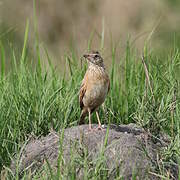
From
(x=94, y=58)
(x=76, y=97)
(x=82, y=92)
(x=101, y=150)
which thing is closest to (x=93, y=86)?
(x=82, y=92)

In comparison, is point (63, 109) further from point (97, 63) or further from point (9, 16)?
point (9, 16)

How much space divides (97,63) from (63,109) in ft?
2.02

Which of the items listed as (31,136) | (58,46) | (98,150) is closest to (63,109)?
(31,136)

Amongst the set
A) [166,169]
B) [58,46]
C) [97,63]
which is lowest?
[58,46]

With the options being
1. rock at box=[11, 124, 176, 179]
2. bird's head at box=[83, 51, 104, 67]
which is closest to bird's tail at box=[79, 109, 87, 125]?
bird's head at box=[83, 51, 104, 67]

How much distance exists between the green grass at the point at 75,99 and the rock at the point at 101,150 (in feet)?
0.45

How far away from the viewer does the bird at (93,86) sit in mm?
7367

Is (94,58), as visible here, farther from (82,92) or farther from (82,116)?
(82,116)

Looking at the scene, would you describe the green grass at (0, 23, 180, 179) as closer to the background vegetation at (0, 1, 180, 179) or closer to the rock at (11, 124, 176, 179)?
the background vegetation at (0, 1, 180, 179)

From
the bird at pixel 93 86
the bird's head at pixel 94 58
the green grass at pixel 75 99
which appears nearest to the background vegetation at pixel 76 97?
the green grass at pixel 75 99

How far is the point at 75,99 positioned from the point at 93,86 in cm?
45

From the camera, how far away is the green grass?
22.3 feet

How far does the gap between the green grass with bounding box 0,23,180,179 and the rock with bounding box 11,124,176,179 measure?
0.45ft

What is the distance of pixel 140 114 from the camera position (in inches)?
269
